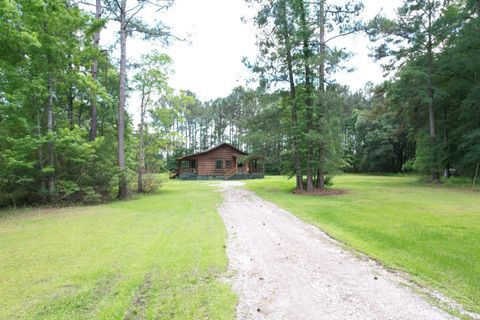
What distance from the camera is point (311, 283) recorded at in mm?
3506

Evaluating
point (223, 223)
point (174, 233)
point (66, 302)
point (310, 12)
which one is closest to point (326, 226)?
point (223, 223)

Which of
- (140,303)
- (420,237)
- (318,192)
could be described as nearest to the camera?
(140,303)

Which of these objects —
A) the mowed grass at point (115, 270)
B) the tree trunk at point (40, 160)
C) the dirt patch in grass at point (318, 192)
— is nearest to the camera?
the mowed grass at point (115, 270)

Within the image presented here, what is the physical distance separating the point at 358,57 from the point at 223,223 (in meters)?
12.3

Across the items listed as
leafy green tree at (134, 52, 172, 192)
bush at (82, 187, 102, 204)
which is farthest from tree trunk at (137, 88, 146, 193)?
bush at (82, 187, 102, 204)

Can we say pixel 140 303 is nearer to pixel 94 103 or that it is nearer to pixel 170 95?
pixel 94 103

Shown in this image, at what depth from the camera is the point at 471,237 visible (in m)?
5.62

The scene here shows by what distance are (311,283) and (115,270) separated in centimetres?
292

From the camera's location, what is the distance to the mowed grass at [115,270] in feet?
9.66

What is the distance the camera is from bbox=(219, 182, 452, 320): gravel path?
2.81 meters

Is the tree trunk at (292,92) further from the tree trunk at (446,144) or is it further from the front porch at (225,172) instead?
the front porch at (225,172)

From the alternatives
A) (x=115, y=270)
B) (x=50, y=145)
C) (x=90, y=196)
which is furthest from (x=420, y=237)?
(x=50, y=145)

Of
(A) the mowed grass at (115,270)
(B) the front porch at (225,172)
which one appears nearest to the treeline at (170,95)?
(A) the mowed grass at (115,270)

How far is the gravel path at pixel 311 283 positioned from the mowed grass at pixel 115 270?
1.20 feet
